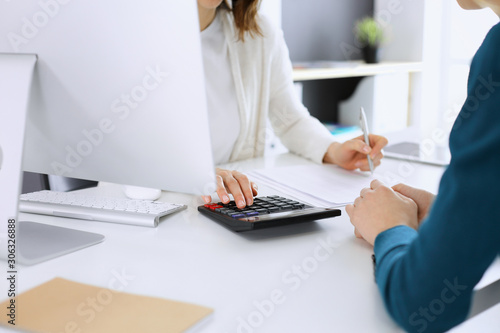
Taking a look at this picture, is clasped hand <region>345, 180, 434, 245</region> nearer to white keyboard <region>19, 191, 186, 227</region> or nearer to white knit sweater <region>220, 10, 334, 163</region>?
white keyboard <region>19, 191, 186, 227</region>

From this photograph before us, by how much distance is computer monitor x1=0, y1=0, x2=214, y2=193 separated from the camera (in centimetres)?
62

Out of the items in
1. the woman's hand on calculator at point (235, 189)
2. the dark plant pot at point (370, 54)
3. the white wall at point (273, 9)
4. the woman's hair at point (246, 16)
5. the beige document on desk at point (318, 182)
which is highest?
the white wall at point (273, 9)

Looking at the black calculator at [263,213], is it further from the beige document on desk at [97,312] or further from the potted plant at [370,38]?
the potted plant at [370,38]

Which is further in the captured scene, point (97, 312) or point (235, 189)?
point (235, 189)

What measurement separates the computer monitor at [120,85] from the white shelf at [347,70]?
2.03 m

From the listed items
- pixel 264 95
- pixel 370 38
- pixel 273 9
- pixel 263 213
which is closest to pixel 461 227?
pixel 263 213

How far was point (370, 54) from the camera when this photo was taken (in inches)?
136

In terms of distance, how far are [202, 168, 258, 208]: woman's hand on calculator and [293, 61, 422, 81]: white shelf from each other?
1817 millimetres

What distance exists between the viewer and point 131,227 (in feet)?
2.82

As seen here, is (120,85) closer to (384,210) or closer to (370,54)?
(384,210)

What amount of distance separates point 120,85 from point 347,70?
8.29ft

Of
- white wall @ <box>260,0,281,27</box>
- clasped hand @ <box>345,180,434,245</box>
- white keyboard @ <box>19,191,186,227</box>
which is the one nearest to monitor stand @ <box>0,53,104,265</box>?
white keyboard @ <box>19,191,186,227</box>

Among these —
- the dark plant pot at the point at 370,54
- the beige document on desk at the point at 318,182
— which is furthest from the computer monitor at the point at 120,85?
the dark plant pot at the point at 370,54

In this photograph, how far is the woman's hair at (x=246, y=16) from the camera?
1.53m
